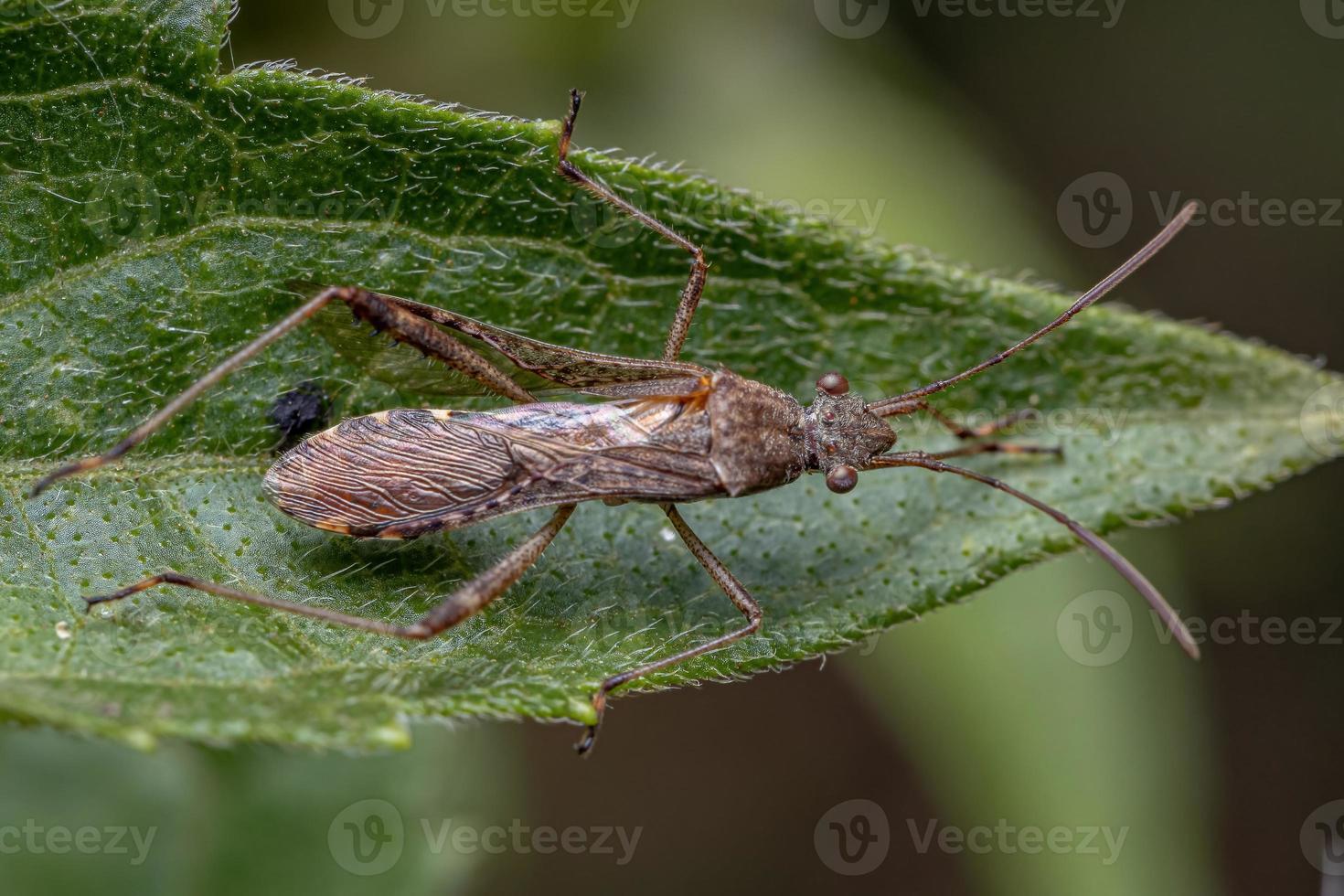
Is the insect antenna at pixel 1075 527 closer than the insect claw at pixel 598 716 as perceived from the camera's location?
No

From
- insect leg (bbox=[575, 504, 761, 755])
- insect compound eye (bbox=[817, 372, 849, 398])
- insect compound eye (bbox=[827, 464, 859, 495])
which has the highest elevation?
insect compound eye (bbox=[817, 372, 849, 398])

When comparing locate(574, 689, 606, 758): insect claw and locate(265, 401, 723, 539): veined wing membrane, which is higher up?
locate(265, 401, 723, 539): veined wing membrane

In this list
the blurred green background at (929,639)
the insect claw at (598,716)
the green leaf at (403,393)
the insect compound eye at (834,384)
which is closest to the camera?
the green leaf at (403,393)

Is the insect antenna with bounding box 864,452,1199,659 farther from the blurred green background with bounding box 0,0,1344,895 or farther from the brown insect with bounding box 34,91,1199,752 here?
the blurred green background with bounding box 0,0,1344,895

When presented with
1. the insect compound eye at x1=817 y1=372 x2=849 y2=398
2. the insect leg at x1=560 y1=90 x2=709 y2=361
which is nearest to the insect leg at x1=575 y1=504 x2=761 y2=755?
the insect leg at x1=560 y1=90 x2=709 y2=361

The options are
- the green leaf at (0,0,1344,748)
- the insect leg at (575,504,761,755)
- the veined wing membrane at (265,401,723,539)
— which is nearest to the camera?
the green leaf at (0,0,1344,748)

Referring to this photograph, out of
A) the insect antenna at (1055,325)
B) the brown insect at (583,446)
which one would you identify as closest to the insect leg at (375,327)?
the brown insect at (583,446)

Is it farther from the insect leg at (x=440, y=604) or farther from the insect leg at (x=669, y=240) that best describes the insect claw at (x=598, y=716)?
the insect leg at (x=669, y=240)
